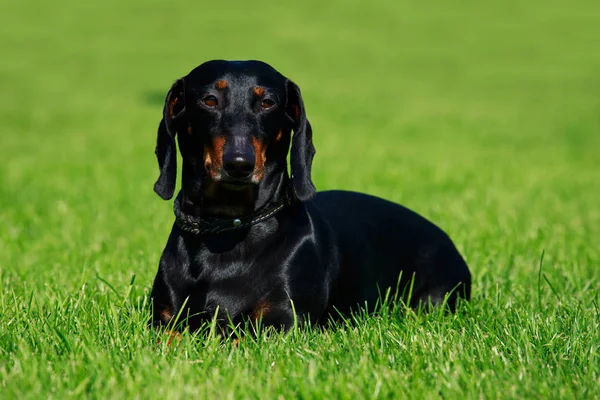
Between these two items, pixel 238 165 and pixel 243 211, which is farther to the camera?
pixel 243 211

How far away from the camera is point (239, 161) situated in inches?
147

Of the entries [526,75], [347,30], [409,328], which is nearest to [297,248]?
[409,328]

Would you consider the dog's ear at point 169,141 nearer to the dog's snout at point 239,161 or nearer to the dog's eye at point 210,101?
the dog's eye at point 210,101

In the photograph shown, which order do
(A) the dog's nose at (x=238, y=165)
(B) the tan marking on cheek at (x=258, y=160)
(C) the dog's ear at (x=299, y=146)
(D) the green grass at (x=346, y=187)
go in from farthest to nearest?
(C) the dog's ear at (x=299, y=146)
(B) the tan marking on cheek at (x=258, y=160)
(A) the dog's nose at (x=238, y=165)
(D) the green grass at (x=346, y=187)

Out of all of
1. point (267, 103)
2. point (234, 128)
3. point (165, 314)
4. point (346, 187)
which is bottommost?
point (346, 187)

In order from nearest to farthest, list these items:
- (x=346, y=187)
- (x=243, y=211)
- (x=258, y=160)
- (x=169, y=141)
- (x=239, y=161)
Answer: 1. (x=239, y=161)
2. (x=258, y=160)
3. (x=243, y=211)
4. (x=169, y=141)
5. (x=346, y=187)

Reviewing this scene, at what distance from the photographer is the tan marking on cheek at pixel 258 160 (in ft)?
12.6

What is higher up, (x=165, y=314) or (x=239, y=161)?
(x=239, y=161)

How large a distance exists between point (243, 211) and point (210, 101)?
582mm

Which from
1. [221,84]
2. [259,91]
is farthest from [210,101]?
[259,91]

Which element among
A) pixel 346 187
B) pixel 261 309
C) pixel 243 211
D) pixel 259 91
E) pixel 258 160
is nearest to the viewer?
pixel 258 160

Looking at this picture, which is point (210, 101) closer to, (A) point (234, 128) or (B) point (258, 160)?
(A) point (234, 128)

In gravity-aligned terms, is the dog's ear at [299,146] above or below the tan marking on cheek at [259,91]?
below

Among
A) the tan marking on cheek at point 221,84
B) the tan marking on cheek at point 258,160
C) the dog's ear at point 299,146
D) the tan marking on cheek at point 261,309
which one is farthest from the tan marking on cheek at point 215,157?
the tan marking on cheek at point 261,309
